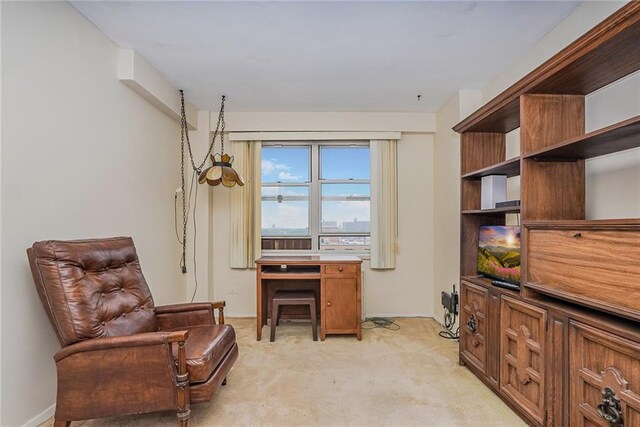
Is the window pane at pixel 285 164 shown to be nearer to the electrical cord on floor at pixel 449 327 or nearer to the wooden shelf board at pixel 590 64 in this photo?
the electrical cord on floor at pixel 449 327

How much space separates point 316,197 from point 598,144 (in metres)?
3.05

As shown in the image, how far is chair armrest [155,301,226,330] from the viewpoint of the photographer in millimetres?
2414

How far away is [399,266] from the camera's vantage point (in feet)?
14.0

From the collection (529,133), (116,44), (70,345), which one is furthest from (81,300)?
(529,133)

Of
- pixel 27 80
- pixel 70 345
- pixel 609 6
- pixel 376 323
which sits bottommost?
pixel 376 323

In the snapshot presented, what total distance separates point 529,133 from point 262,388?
244cm

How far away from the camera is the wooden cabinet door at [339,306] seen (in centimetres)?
342

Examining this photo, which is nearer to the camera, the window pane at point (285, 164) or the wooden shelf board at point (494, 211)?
the wooden shelf board at point (494, 211)

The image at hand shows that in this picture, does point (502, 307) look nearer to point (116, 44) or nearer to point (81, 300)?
point (81, 300)

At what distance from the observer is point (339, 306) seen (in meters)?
3.42

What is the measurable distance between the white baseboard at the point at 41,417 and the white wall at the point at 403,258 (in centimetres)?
227

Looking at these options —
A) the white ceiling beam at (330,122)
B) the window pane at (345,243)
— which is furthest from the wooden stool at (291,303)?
the white ceiling beam at (330,122)

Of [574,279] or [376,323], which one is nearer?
[574,279]

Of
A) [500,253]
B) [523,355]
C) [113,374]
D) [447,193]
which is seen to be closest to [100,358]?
[113,374]
